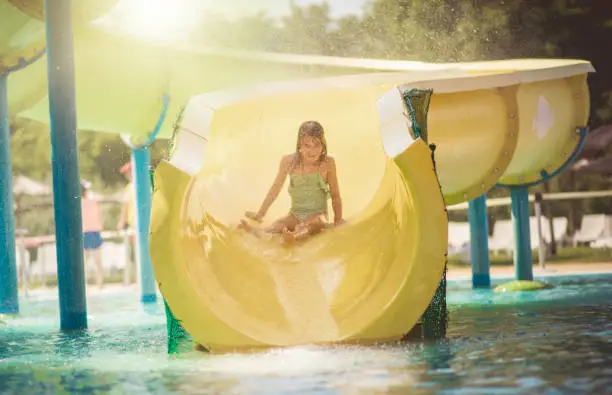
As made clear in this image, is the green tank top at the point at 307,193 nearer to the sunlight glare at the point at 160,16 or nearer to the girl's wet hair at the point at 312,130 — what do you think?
the girl's wet hair at the point at 312,130

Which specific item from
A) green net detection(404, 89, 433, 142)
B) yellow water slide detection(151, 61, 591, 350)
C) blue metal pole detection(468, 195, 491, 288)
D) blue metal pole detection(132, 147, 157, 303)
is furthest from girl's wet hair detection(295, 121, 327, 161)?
blue metal pole detection(132, 147, 157, 303)

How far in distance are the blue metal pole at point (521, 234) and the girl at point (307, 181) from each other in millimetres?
2408

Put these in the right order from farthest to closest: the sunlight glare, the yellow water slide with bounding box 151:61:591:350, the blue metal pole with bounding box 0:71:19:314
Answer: the sunlight glare < the blue metal pole with bounding box 0:71:19:314 < the yellow water slide with bounding box 151:61:591:350

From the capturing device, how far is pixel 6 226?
7.49 meters

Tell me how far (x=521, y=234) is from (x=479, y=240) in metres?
0.67

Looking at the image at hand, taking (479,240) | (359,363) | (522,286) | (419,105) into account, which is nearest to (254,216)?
(419,105)

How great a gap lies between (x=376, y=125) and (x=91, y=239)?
492 centimetres

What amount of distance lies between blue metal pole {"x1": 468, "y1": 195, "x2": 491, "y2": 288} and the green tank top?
2.87 meters

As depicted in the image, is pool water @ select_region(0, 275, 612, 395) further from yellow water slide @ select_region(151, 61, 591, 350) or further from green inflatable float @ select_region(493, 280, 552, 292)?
green inflatable float @ select_region(493, 280, 552, 292)

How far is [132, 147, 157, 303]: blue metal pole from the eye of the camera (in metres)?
8.91

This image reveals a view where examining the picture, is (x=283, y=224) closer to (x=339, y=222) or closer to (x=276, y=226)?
(x=276, y=226)

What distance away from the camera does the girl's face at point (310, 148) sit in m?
5.81

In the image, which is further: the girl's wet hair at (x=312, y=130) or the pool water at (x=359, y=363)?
the girl's wet hair at (x=312, y=130)

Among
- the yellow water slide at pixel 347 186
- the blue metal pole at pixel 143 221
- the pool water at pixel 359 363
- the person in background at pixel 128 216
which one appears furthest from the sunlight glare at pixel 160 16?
the pool water at pixel 359 363
